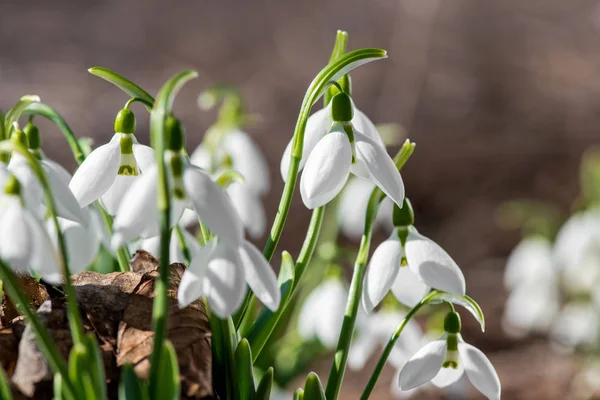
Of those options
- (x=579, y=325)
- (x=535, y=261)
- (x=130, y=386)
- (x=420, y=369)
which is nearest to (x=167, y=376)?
(x=130, y=386)

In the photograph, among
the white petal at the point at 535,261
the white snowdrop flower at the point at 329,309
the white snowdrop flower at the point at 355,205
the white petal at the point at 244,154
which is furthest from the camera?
the white petal at the point at 535,261

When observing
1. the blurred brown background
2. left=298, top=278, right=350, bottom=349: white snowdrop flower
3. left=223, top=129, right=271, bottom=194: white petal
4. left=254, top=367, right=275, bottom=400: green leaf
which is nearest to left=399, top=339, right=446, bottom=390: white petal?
left=254, top=367, right=275, bottom=400: green leaf

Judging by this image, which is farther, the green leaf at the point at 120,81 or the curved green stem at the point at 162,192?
the green leaf at the point at 120,81

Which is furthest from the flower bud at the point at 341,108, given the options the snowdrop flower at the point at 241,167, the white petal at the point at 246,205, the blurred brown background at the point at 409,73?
the blurred brown background at the point at 409,73

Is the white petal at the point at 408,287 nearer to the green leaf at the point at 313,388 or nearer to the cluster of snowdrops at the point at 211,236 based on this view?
the cluster of snowdrops at the point at 211,236

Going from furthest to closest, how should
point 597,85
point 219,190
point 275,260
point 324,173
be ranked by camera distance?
point 597,85 → point 275,260 → point 324,173 → point 219,190

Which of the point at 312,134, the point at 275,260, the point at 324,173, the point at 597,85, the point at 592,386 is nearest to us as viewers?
the point at 324,173

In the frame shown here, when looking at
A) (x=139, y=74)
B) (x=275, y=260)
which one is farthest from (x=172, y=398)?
(x=139, y=74)

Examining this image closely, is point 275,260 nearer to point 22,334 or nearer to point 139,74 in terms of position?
point 139,74
